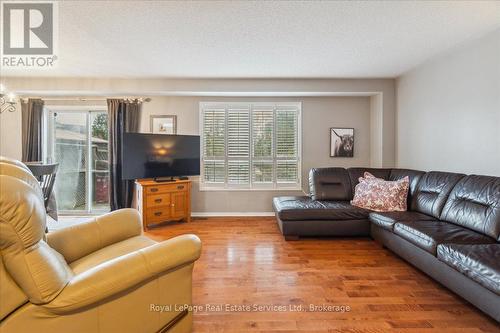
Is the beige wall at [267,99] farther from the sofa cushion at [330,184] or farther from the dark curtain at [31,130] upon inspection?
the sofa cushion at [330,184]

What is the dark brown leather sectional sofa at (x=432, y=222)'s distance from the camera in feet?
5.67

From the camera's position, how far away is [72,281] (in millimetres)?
1096

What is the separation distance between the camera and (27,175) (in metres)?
1.23

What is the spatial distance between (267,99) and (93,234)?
353 centimetres

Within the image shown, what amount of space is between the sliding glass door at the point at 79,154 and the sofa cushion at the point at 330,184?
373 centimetres

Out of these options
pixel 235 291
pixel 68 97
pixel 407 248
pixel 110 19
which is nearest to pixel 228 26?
pixel 110 19

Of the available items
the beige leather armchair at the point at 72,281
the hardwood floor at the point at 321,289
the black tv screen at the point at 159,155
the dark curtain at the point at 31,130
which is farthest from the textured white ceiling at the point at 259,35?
the hardwood floor at the point at 321,289

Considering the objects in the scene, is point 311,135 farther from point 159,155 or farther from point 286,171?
point 159,155

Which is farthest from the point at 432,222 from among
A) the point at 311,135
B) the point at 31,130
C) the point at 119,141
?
the point at 31,130

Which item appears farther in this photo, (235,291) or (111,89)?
(111,89)

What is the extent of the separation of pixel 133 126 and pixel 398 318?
4410 mm

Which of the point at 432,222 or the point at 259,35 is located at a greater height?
the point at 259,35

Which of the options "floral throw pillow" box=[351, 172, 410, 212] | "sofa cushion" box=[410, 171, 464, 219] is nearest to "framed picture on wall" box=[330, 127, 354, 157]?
"floral throw pillow" box=[351, 172, 410, 212]

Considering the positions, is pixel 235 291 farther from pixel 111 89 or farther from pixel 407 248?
pixel 111 89
